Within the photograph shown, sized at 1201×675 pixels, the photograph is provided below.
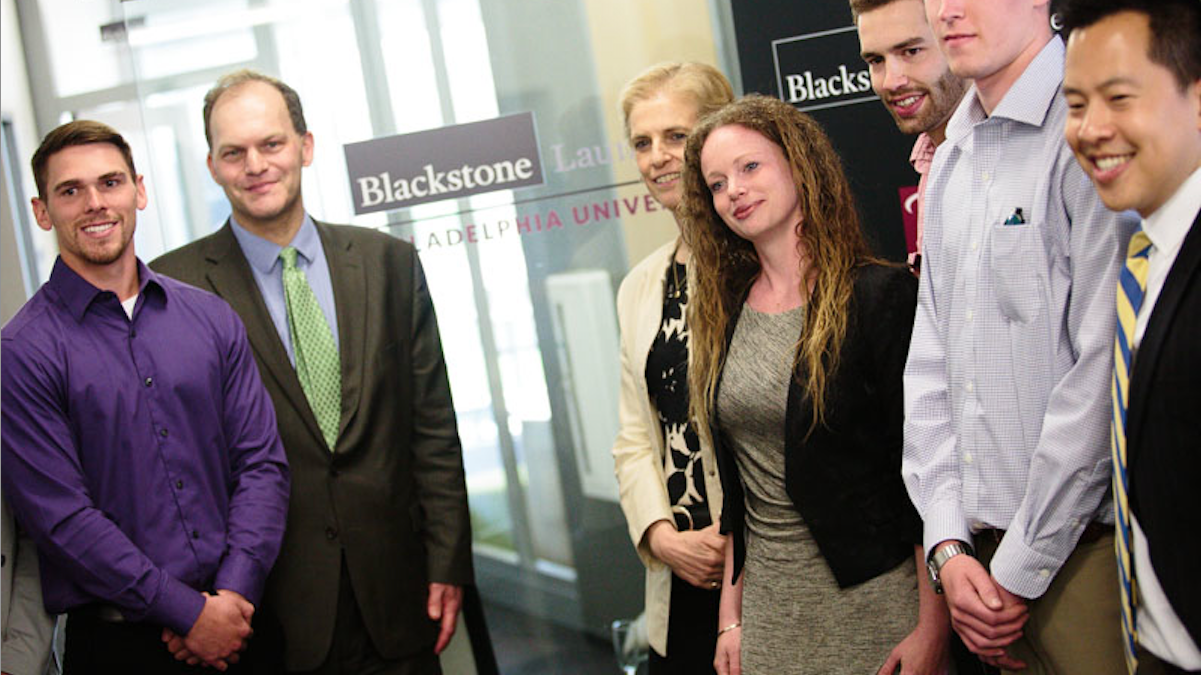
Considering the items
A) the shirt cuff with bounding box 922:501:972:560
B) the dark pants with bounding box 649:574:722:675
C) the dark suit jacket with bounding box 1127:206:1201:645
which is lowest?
the dark pants with bounding box 649:574:722:675

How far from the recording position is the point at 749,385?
244cm

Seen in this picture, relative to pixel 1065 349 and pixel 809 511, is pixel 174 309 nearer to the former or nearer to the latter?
pixel 809 511

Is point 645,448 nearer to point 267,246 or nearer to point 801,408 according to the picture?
point 801,408

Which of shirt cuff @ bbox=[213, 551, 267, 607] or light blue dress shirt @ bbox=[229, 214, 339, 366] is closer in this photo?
shirt cuff @ bbox=[213, 551, 267, 607]

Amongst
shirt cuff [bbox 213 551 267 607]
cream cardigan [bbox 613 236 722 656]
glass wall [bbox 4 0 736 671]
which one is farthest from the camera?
glass wall [bbox 4 0 736 671]

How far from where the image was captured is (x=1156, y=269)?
173 centimetres

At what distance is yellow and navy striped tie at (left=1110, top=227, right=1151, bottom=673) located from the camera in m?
1.77

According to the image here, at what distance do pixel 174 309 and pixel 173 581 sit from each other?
64cm

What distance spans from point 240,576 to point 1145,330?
1956mm

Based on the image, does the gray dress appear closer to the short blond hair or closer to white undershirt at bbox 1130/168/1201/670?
white undershirt at bbox 1130/168/1201/670

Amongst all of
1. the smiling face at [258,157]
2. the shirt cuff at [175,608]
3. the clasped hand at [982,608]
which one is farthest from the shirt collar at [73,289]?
the clasped hand at [982,608]

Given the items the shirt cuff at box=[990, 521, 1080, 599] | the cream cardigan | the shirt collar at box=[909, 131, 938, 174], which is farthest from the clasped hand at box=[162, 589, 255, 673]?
the shirt collar at box=[909, 131, 938, 174]

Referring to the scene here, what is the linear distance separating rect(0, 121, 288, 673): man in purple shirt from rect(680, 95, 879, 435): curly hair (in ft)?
3.56

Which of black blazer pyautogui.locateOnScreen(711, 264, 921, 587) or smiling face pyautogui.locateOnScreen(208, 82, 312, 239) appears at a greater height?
smiling face pyautogui.locateOnScreen(208, 82, 312, 239)
